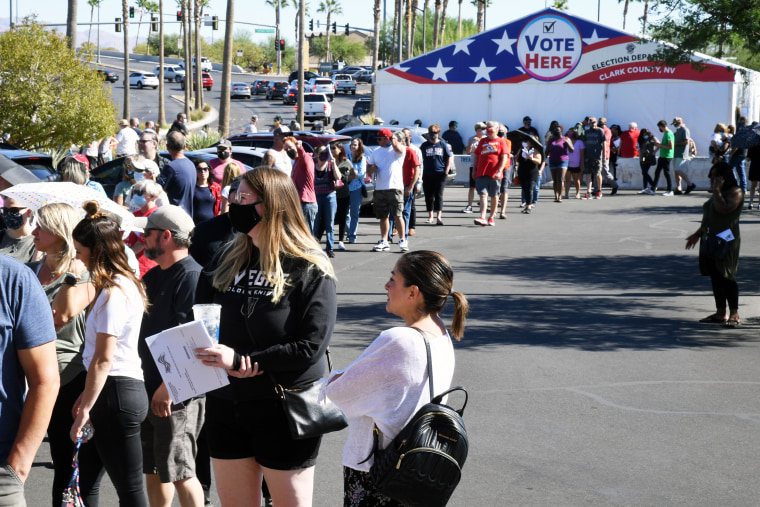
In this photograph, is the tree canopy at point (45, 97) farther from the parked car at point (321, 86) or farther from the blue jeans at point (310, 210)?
the parked car at point (321, 86)

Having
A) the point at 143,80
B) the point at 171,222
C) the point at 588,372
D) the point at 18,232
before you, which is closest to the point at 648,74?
the point at 588,372

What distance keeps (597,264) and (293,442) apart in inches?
408

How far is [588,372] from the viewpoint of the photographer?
25.5 feet

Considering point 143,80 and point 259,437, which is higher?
point 143,80

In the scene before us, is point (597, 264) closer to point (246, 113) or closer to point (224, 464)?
point (224, 464)

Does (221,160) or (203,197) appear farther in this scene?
(221,160)

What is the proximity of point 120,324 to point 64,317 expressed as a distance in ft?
1.26

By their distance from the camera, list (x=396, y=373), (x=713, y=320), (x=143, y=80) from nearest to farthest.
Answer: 1. (x=396, y=373)
2. (x=713, y=320)
3. (x=143, y=80)

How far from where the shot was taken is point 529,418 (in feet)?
21.4

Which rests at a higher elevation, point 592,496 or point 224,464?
point 224,464

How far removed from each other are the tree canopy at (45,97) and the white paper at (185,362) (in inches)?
658

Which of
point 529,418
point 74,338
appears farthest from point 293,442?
point 529,418

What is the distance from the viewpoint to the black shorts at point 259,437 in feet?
12.0

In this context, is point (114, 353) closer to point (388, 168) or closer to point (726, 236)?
point (726, 236)
